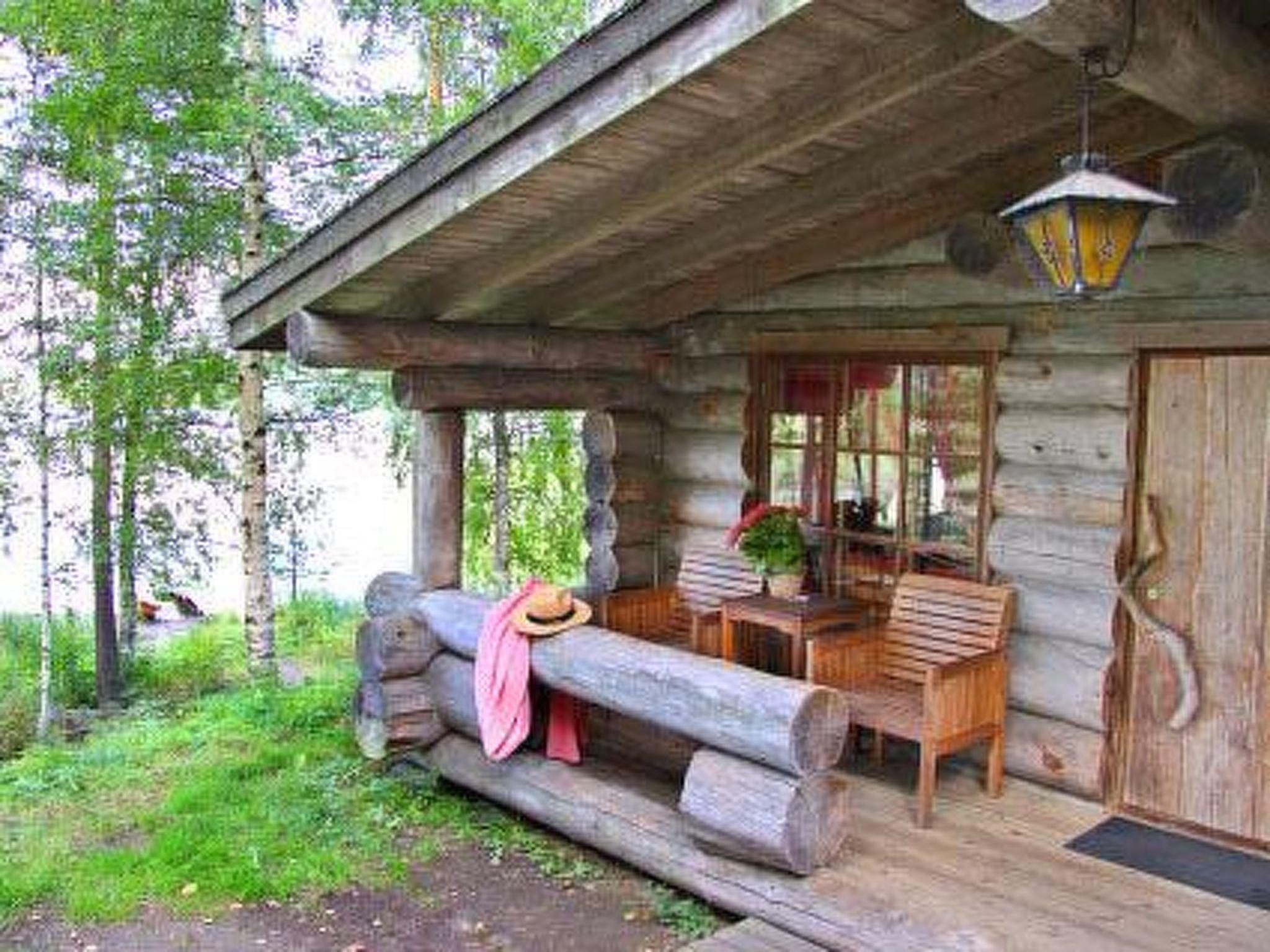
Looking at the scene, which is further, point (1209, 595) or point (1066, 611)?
point (1066, 611)

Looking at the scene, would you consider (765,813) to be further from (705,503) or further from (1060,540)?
(705,503)

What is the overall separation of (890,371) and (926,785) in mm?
2188

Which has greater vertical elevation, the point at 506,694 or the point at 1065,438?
the point at 1065,438

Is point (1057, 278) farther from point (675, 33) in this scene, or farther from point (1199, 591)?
point (1199, 591)

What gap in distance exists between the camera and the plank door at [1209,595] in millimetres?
4512

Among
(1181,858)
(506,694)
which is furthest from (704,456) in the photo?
(1181,858)

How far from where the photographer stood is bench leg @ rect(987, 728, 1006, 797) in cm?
504

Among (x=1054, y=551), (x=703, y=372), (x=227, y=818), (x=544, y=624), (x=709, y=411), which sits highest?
(x=703, y=372)

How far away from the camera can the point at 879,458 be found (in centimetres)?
588

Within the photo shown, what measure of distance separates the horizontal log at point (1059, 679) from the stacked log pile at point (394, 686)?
2.99 meters

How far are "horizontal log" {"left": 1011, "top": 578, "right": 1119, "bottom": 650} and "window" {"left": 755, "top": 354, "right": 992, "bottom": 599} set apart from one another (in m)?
0.29

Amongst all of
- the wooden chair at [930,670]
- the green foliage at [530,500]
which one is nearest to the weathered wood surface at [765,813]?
the wooden chair at [930,670]

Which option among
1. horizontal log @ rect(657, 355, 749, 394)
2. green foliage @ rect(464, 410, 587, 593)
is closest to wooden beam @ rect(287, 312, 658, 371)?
horizontal log @ rect(657, 355, 749, 394)

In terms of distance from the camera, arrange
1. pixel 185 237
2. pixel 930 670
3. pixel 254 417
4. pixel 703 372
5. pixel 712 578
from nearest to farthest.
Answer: pixel 930 670, pixel 712 578, pixel 703 372, pixel 254 417, pixel 185 237
